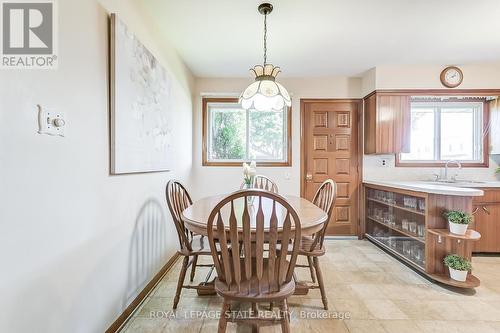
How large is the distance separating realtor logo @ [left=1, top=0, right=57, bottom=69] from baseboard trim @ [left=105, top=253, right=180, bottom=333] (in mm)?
1523

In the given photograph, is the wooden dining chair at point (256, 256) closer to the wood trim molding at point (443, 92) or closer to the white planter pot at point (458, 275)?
the white planter pot at point (458, 275)

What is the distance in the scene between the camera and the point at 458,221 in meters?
2.29

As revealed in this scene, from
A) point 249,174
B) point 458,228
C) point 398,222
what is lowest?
point 398,222

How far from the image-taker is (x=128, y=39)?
1784 millimetres

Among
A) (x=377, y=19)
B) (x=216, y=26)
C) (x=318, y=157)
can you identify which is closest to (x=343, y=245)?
(x=318, y=157)

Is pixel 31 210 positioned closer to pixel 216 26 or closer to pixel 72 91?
pixel 72 91

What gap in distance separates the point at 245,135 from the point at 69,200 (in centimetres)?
293

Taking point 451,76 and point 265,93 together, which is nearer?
point 265,93

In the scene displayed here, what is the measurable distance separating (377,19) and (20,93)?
103 inches

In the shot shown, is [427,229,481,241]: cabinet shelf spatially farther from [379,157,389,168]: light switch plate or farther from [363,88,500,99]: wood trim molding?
[363,88,500,99]: wood trim molding

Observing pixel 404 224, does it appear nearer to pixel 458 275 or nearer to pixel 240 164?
pixel 458 275

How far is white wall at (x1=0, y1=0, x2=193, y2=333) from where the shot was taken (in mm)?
977

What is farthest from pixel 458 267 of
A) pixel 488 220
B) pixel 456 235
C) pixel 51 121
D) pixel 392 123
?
pixel 51 121

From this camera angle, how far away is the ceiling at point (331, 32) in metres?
2.15
